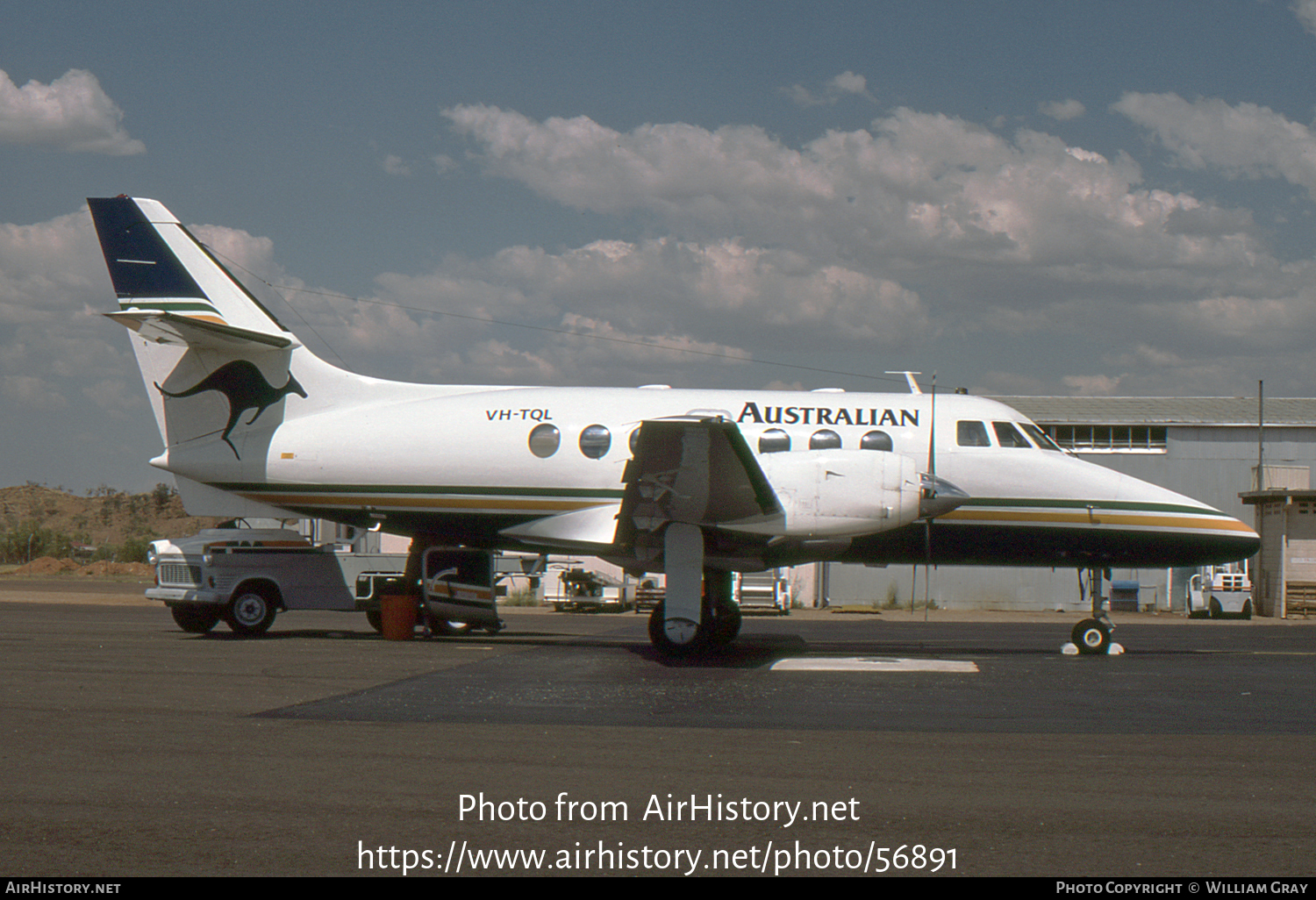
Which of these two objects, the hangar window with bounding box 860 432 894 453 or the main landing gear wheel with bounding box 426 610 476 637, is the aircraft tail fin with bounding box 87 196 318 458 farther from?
the hangar window with bounding box 860 432 894 453

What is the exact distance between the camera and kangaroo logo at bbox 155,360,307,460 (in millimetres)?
16969

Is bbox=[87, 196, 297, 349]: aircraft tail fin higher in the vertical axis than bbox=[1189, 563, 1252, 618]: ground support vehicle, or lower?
higher

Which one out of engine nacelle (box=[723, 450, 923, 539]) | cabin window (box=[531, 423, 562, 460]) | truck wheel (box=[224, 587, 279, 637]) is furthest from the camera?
truck wheel (box=[224, 587, 279, 637])

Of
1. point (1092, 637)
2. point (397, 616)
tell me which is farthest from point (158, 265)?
point (1092, 637)

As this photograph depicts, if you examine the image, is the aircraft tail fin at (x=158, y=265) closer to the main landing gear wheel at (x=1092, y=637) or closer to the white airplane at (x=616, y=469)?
the white airplane at (x=616, y=469)

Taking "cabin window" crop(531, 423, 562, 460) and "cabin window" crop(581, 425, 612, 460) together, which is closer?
"cabin window" crop(581, 425, 612, 460)

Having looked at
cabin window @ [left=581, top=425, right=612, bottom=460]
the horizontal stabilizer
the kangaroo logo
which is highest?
the horizontal stabilizer

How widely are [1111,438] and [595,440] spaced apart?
33.2m

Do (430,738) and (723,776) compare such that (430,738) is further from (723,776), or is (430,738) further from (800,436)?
(800,436)

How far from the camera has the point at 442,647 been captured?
15.6 metres

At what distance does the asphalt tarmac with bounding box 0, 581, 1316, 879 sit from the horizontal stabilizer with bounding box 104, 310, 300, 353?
447cm

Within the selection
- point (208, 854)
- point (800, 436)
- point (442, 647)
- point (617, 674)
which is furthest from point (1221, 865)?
point (442, 647)

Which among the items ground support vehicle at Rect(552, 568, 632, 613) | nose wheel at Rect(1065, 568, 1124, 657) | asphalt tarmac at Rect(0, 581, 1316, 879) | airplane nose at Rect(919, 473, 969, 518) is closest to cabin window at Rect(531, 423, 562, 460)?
asphalt tarmac at Rect(0, 581, 1316, 879)
